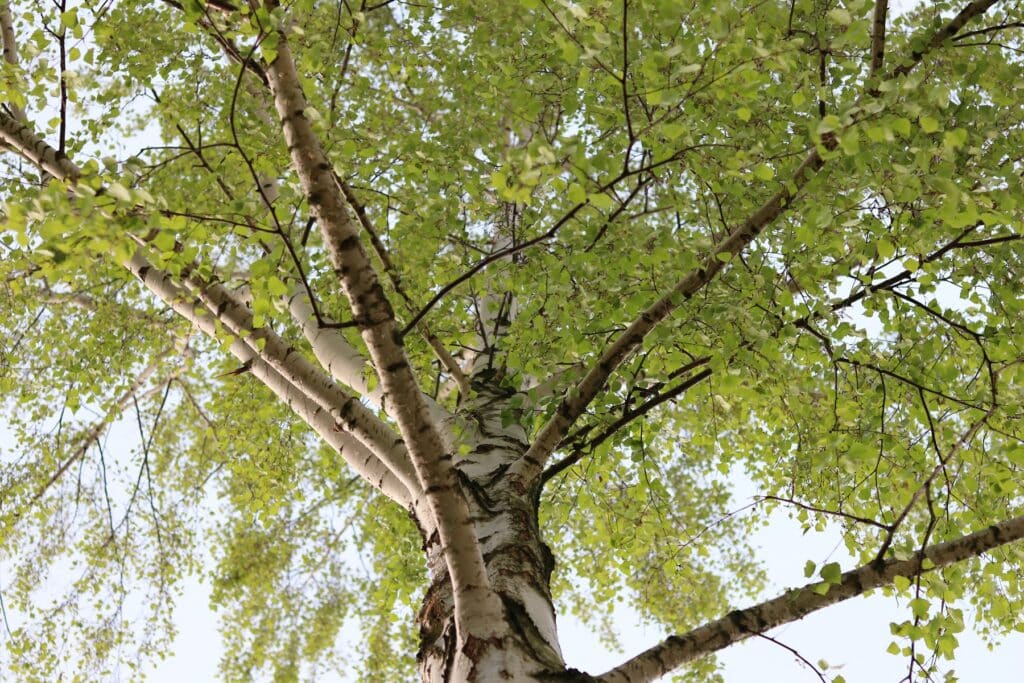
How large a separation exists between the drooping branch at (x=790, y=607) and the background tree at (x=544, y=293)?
1 cm

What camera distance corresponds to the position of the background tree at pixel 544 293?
2.95 m

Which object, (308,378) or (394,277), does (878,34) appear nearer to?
(394,277)

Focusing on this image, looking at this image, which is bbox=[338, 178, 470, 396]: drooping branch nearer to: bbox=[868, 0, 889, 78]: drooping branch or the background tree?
the background tree

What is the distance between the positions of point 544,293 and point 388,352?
1677 millimetres

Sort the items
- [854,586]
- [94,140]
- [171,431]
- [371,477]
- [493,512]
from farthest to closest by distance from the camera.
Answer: [171,431], [94,140], [371,477], [493,512], [854,586]

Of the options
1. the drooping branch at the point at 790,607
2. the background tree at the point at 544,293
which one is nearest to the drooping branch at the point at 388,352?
the background tree at the point at 544,293

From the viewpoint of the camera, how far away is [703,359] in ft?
12.9

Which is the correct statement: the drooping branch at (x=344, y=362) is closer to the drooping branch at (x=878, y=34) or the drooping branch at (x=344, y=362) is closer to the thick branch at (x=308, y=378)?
the thick branch at (x=308, y=378)

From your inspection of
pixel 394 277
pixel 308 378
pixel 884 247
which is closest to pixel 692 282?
pixel 884 247

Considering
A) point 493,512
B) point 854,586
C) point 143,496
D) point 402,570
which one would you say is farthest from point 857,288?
point 143,496

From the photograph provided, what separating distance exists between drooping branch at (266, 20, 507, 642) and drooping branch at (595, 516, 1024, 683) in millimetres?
592

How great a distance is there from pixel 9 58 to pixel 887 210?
533cm

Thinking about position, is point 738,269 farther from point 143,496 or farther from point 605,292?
point 143,496

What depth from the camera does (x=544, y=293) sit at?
439 cm
